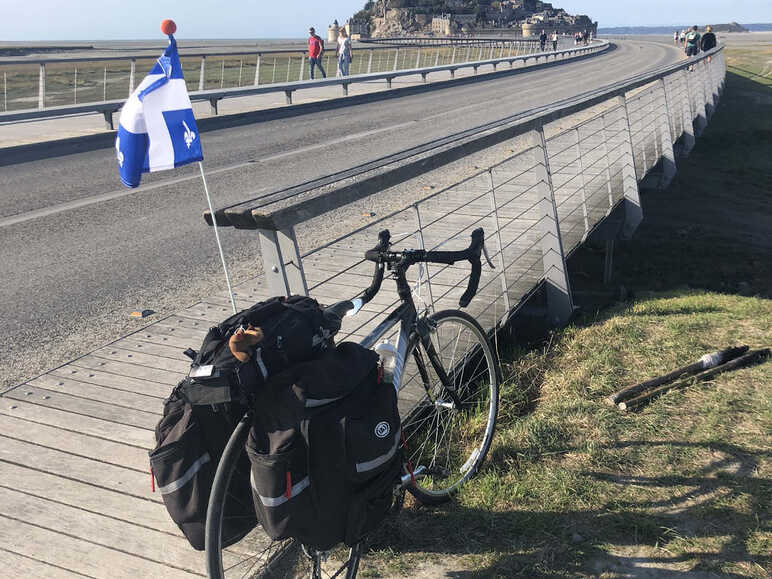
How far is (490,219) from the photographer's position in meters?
7.38

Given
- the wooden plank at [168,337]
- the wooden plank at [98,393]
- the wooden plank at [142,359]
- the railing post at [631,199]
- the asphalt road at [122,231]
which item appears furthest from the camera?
the railing post at [631,199]

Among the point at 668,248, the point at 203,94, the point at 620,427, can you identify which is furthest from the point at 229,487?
the point at 203,94

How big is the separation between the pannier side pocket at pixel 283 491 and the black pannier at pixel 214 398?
165mm

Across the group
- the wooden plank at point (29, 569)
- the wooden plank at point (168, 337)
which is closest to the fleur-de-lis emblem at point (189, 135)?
the wooden plank at point (29, 569)

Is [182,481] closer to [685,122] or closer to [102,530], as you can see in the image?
[102,530]

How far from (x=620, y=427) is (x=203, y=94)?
15.5m

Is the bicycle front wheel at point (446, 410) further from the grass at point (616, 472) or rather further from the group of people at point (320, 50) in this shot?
the group of people at point (320, 50)

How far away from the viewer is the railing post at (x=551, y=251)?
18.6 ft

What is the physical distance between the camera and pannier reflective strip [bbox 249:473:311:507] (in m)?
2.16

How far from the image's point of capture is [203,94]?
57.5ft

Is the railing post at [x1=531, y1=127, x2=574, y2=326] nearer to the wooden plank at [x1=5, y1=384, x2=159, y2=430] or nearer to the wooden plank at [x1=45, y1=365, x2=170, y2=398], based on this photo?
the wooden plank at [x1=45, y1=365, x2=170, y2=398]

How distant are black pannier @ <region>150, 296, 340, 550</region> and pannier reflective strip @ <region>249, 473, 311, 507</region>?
0.18m

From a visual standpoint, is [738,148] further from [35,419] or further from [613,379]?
[35,419]

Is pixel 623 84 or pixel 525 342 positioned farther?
pixel 623 84
